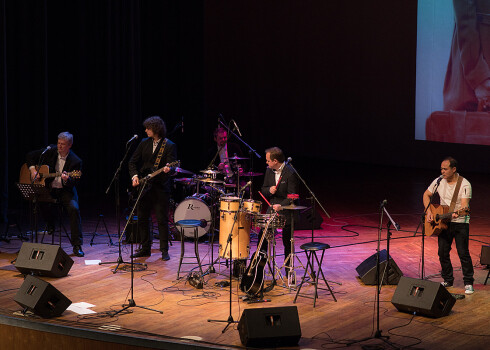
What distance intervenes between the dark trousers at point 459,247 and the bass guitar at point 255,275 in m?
1.94

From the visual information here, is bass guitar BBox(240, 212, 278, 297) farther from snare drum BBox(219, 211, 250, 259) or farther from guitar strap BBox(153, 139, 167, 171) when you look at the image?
guitar strap BBox(153, 139, 167, 171)

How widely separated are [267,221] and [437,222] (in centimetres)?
189

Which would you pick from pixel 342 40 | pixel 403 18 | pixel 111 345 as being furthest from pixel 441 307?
pixel 342 40

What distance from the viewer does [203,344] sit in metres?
5.63

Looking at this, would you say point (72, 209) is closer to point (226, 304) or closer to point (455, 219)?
point (226, 304)

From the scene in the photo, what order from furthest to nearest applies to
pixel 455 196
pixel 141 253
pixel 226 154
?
pixel 226 154, pixel 141 253, pixel 455 196

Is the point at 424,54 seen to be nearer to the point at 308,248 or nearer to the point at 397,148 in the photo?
the point at 397,148

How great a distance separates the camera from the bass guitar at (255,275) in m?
7.41

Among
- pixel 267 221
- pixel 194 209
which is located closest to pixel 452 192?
pixel 267 221

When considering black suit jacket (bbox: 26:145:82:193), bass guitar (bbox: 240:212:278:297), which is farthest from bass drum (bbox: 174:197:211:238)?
bass guitar (bbox: 240:212:278:297)

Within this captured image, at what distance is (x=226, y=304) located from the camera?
281 inches

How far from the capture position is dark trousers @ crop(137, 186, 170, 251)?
9008mm

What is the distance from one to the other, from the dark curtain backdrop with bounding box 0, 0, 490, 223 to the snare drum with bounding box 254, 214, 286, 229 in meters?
5.86

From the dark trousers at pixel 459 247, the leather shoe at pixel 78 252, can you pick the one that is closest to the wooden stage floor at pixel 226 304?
the leather shoe at pixel 78 252
